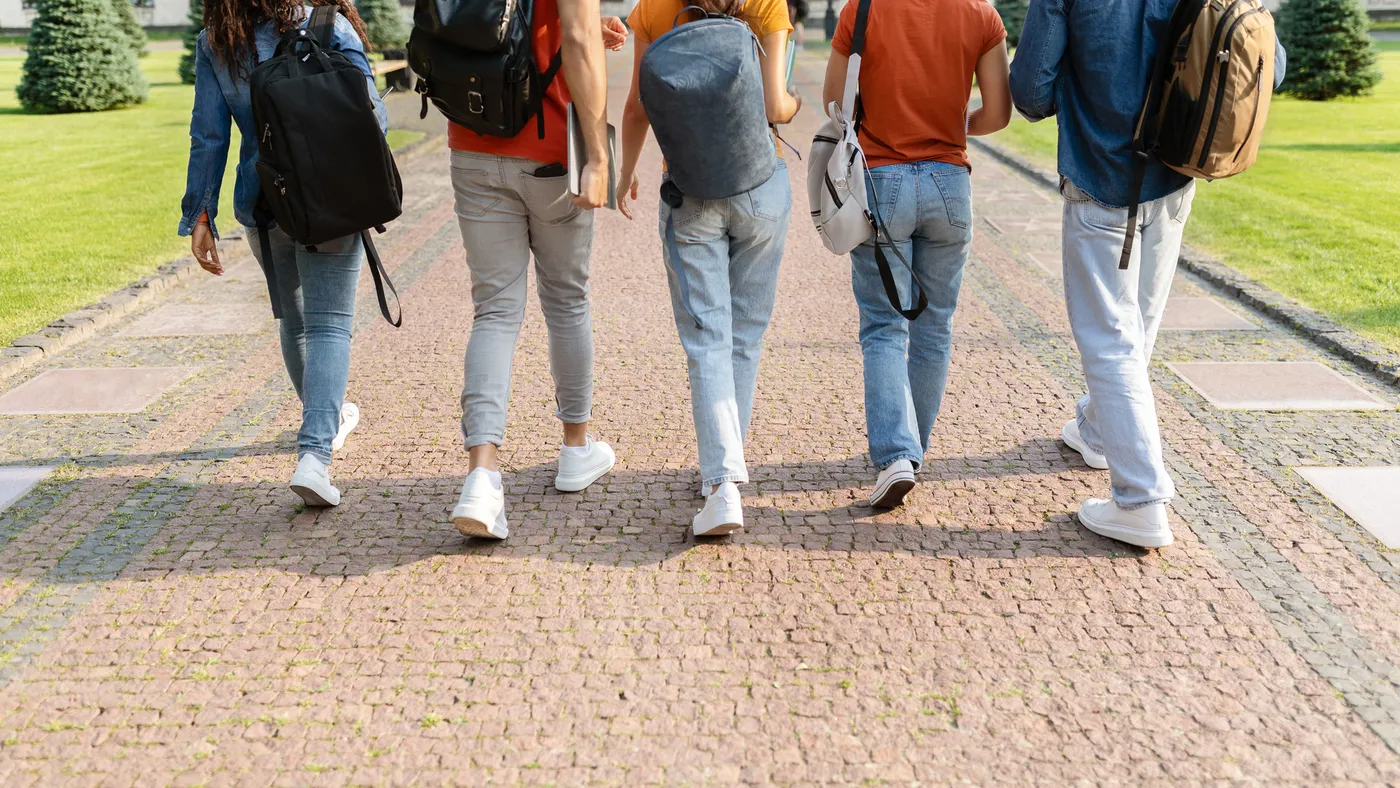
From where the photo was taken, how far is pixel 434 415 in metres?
5.27

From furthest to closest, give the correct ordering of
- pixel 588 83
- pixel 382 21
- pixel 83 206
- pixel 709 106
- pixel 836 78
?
pixel 382 21 < pixel 83 206 < pixel 836 78 < pixel 588 83 < pixel 709 106

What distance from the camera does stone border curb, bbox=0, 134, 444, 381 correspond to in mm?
5977

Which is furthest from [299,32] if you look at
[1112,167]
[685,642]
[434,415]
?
[1112,167]

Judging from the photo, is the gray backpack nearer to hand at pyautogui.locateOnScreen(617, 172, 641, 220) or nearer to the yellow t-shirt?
the yellow t-shirt

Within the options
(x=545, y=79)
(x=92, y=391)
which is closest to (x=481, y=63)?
(x=545, y=79)

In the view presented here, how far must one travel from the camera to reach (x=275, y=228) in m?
4.22

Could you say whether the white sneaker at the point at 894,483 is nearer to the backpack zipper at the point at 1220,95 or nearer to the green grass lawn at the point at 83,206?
the backpack zipper at the point at 1220,95

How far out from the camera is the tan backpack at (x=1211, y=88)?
344 cm

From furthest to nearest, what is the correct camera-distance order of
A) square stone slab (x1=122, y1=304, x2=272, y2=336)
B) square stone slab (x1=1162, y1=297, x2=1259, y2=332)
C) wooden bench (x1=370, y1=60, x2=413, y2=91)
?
wooden bench (x1=370, y1=60, x2=413, y2=91) → square stone slab (x1=122, y1=304, x2=272, y2=336) → square stone slab (x1=1162, y1=297, x2=1259, y2=332)

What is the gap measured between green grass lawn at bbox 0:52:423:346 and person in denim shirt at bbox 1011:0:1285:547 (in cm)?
527

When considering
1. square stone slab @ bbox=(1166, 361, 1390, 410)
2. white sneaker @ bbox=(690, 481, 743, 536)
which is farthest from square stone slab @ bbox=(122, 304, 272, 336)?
square stone slab @ bbox=(1166, 361, 1390, 410)

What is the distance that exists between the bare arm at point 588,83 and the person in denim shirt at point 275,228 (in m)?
0.80

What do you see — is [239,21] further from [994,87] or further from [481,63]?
[994,87]

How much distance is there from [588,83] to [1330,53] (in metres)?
19.7
